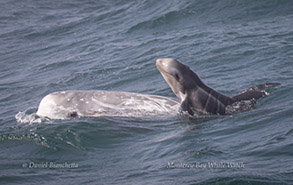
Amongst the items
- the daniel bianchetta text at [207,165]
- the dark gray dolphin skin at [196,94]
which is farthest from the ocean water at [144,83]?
the dark gray dolphin skin at [196,94]

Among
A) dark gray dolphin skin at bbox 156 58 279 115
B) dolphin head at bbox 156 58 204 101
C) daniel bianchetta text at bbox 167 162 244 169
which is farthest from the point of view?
dolphin head at bbox 156 58 204 101

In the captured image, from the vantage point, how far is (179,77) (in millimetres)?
10602

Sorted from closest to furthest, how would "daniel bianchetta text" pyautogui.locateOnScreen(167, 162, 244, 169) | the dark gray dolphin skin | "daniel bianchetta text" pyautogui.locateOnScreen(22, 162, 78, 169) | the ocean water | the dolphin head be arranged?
1. "daniel bianchetta text" pyautogui.locateOnScreen(167, 162, 244, 169)
2. the ocean water
3. "daniel bianchetta text" pyautogui.locateOnScreen(22, 162, 78, 169)
4. the dark gray dolphin skin
5. the dolphin head

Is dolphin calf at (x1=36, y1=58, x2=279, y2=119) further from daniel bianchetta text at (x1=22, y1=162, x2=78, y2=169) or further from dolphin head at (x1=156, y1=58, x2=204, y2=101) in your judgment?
daniel bianchetta text at (x1=22, y1=162, x2=78, y2=169)

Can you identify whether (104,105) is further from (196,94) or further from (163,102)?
(196,94)

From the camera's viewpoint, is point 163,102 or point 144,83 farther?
point 144,83

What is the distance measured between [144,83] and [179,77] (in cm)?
383

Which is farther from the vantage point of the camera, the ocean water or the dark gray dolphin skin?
the dark gray dolphin skin

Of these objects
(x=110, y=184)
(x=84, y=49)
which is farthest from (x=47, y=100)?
(x=84, y=49)

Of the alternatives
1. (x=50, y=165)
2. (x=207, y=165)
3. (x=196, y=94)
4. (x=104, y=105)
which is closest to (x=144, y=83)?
(x=104, y=105)

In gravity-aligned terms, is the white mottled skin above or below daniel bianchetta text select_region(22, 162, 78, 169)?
above

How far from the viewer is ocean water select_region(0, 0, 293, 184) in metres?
7.26

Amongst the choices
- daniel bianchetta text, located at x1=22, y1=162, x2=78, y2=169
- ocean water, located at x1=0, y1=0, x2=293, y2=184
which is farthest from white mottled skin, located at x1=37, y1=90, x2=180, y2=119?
daniel bianchetta text, located at x1=22, y1=162, x2=78, y2=169

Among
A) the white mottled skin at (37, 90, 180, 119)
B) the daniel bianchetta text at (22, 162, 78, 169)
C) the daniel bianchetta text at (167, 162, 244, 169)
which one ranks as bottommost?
the daniel bianchetta text at (167, 162, 244, 169)
